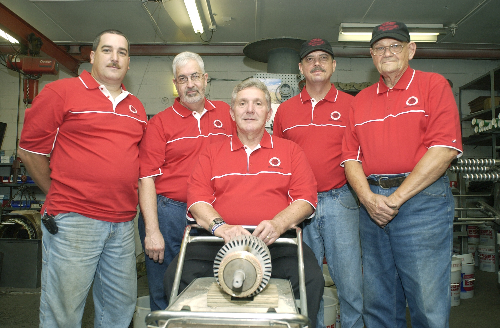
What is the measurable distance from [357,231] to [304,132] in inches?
26.5

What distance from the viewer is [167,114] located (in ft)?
7.41

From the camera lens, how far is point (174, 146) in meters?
2.18

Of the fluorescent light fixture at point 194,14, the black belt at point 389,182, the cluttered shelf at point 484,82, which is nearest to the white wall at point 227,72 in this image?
the cluttered shelf at point 484,82

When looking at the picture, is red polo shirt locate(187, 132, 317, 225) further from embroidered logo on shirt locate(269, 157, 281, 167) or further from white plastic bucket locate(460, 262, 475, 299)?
white plastic bucket locate(460, 262, 475, 299)

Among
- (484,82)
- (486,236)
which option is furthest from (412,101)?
(484,82)

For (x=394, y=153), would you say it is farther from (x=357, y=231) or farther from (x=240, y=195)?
(x=240, y=195)

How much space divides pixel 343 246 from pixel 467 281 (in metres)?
2.66

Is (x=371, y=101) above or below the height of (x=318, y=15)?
below

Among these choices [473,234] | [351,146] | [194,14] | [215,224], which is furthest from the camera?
[473,234]

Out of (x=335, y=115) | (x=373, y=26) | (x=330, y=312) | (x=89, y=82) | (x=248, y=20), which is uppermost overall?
(x=248, y=20)

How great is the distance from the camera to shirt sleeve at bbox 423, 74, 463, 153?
5.76ft

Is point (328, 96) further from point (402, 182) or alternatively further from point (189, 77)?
point (189, 77)

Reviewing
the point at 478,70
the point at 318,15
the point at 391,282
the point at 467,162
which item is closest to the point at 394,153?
the point at 391,282

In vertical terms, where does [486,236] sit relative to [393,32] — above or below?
below
